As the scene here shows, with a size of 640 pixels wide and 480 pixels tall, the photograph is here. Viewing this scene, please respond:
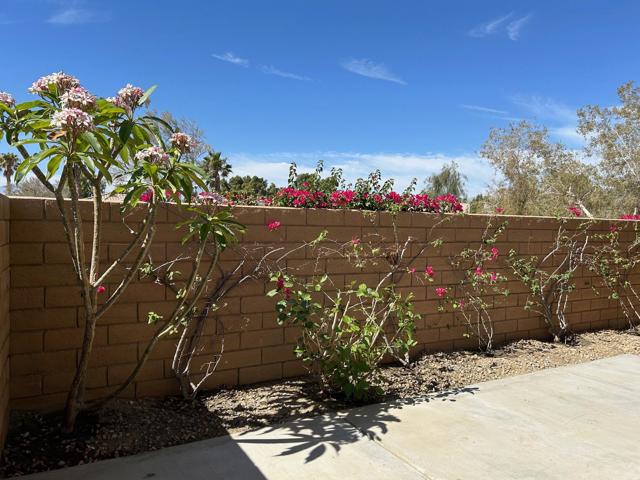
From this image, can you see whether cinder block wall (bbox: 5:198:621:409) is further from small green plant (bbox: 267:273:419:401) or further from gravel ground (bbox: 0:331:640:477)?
small green plant (bbox: 267:273:419:401)

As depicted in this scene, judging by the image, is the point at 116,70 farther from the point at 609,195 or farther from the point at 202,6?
the point at 609,195

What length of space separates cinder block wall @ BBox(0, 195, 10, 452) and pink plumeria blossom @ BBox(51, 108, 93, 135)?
29.5 inches

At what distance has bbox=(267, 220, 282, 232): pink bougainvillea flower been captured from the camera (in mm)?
4289

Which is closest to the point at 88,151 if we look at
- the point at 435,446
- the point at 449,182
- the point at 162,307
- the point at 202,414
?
the point at 162,307

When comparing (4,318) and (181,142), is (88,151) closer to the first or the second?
(181,142)

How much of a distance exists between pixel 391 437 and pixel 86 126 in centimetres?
274

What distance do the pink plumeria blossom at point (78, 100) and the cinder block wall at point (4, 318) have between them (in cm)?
74

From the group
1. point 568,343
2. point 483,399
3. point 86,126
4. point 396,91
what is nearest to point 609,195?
point 396,91

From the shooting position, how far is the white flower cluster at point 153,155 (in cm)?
289

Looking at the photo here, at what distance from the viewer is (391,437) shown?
342 cm

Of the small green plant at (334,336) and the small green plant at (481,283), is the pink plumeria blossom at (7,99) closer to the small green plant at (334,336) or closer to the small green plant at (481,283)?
the small green plant at (334,336)

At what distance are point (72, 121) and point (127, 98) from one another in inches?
23.1

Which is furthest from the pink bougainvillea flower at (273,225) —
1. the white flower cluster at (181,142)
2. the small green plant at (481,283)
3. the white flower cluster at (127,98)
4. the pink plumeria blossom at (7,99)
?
the small green plant at (481,283)

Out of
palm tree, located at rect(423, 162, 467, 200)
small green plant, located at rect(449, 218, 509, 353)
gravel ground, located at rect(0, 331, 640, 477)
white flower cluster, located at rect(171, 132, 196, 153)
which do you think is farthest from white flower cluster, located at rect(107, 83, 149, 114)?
palm tree, located at rect(423, 162, 467, 200)
